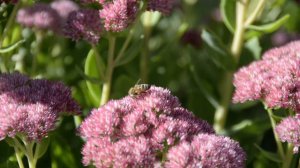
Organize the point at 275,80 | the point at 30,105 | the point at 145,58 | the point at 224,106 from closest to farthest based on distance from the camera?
the point at 30,105 → the point at 275,80 → the point at 224,106 → the point at 145,58

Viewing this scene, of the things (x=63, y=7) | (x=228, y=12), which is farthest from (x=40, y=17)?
(x=228, y=12)

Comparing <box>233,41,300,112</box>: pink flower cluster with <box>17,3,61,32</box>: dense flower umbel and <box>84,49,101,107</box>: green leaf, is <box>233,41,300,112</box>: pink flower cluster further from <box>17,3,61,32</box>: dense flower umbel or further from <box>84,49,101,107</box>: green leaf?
<box>17,3,61,32</box>: dense flower umbel

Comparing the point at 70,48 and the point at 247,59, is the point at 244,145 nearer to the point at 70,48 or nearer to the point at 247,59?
the point at 247,59

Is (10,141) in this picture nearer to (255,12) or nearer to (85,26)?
(85,26)

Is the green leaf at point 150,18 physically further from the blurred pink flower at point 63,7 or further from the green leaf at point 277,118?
the green leaf at point 277,118

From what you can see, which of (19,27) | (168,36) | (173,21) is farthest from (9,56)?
(173,21)

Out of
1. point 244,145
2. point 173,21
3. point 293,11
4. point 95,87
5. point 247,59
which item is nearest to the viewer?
point 95,87

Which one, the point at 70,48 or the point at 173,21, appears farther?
the point at 173,21
